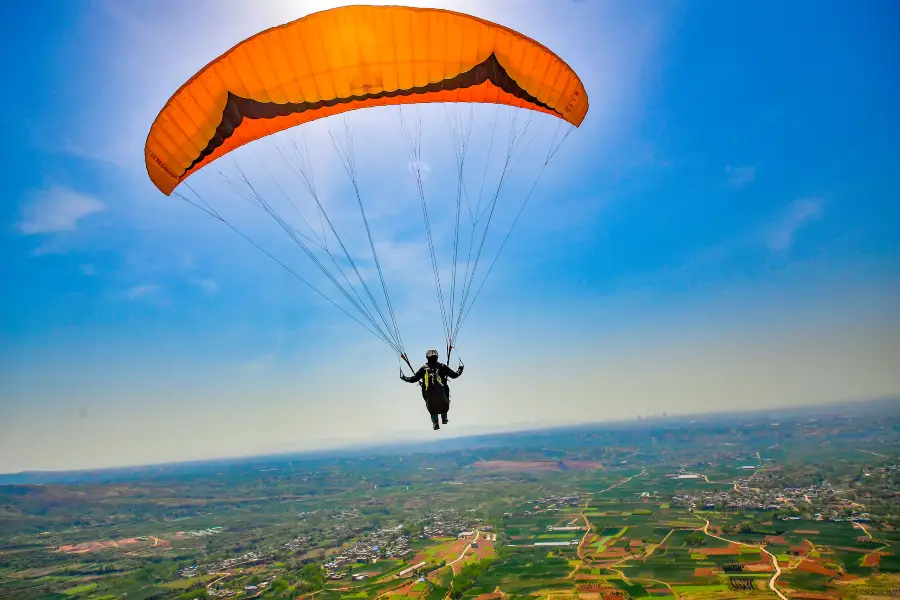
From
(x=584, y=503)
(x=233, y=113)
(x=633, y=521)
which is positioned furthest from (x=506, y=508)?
(x=233, y=113)

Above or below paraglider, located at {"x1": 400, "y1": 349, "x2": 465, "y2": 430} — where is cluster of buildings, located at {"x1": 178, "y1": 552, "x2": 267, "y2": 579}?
below

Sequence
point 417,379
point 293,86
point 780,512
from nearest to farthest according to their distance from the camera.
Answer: point 293,86
point 417,379
point 780,512

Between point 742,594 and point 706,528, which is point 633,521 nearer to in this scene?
point 706,528

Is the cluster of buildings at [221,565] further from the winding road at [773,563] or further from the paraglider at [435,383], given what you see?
the paraglider at [435,383]

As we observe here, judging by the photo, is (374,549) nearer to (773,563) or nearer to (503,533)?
(503,533)

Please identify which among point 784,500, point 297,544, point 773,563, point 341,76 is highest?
point 341,76

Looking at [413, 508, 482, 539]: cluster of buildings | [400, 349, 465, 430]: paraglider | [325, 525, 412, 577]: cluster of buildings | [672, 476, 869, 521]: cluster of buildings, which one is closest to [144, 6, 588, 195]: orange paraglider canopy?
[400, 349, 465, 430]: paraglider

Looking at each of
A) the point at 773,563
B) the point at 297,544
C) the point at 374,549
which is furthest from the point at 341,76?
the point at 297,544

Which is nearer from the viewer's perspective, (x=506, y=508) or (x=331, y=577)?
(x=331, y=577)

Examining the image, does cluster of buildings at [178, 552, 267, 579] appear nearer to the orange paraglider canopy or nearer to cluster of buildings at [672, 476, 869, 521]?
the orange paraglider canopy
